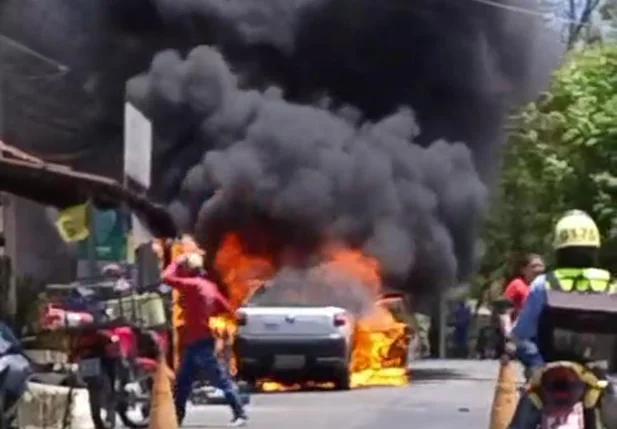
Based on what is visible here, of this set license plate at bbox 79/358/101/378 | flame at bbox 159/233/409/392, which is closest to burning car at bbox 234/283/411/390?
flame at bbox 159/233/409/392

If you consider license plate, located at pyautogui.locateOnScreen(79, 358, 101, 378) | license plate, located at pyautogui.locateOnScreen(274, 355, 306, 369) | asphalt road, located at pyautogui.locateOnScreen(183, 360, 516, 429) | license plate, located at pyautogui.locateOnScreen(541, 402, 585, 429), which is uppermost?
license plate, located at pyautogui.locateOnScreen(274, 355, 306, 369)

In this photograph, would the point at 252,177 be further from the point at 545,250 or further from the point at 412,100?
the point at 545,250

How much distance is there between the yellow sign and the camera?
16.4 m

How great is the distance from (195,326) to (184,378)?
47 cm

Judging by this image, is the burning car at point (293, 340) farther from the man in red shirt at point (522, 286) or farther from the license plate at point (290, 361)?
the man in red shirt at point (522, 286)

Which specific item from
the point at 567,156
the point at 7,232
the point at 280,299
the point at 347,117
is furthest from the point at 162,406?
the point at 567,156

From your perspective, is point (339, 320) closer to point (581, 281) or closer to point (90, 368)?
point (90, 368)

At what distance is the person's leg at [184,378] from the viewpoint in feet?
54.4

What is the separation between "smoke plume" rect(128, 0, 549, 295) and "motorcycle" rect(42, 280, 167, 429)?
1159 centimetres

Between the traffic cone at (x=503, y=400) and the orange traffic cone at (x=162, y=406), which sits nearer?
the traffic cone at (x=503, y=400)

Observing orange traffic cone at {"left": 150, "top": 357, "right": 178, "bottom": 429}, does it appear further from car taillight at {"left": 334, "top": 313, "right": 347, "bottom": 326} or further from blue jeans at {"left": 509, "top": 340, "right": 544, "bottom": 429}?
car taillight at {"left": 334, "top": 313, "right": 347, "bottom": 326}

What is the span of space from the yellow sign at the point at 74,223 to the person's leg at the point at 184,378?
1395 mm

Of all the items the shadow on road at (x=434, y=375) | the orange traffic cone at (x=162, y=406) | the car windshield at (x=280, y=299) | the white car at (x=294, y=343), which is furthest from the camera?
the shadow on road at (x=434, y=375)

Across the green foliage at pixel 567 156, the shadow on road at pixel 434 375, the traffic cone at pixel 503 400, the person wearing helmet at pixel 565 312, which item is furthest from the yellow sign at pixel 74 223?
the green foliage at pixel 567 156
